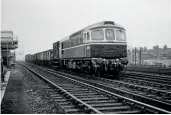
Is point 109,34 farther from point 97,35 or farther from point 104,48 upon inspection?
point 104,48

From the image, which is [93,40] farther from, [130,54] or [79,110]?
[130,54]

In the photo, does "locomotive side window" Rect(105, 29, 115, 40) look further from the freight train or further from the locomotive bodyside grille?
the locomotive bodyside grille

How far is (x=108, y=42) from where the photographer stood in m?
15.3

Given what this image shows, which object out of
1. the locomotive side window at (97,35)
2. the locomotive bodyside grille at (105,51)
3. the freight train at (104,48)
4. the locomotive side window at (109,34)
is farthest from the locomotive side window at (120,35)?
the locomotive side window at (97,35)

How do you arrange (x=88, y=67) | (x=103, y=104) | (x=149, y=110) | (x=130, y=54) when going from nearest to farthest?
(x=149, y=110), (x=103, y=104), (x=88, y=67), (x=130, y=54)

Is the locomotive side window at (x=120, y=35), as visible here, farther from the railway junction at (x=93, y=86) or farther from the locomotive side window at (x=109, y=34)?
the locomotive side window at (x=109, y=34)

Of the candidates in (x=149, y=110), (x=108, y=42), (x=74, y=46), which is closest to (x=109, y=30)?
(x=108, y=42)

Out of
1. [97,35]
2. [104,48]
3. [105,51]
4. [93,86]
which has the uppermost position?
[97,35]

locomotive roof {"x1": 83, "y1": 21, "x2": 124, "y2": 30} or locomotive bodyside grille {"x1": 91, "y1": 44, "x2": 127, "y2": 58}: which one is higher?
locomotive roof {"x1": 83, "y1": 21, "x2": 124, "y2": 30}

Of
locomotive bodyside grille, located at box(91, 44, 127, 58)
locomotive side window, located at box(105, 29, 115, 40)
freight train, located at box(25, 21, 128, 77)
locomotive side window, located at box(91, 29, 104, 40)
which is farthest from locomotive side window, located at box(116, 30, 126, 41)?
locomotive side window, located at box(91, 29, 104, 40)

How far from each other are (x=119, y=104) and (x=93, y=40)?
→ 27.5 feet

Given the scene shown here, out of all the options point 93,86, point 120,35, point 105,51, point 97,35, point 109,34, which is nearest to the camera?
point 93,86

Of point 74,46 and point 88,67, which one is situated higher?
point 74,46

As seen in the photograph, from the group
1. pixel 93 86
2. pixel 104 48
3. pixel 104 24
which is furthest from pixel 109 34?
pixel 93 86
